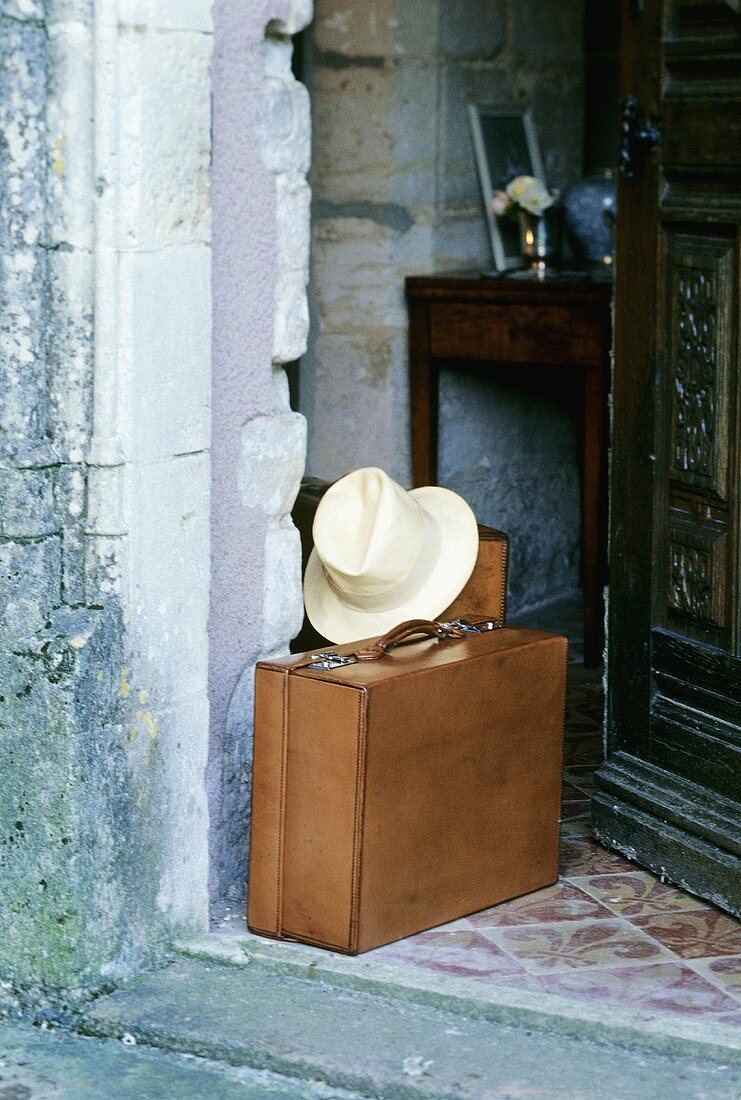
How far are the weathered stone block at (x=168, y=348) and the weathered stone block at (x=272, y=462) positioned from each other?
0.49ft

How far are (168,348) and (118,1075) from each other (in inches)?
45.8

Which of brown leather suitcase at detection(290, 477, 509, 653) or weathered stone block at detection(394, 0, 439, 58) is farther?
weathered stone block at detection(394, 0, 439, 58)

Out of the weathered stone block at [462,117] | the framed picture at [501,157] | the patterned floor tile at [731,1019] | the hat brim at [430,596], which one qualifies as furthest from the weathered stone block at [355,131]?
the patterned floor tile at [731,1019]

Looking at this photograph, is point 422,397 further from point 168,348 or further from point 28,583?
point 28,583

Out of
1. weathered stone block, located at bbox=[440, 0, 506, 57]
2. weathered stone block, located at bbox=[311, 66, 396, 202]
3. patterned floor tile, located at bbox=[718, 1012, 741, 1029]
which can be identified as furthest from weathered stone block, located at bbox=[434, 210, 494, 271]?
patterned floor tile, located at bbox=[718, 1012, 741, 1029]

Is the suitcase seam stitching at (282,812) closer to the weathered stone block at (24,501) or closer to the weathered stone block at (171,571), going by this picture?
the weathered stone block at (171,571)

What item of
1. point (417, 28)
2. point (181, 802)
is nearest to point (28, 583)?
point (181, 802)

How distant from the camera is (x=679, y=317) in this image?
3.36 metres

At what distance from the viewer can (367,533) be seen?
3.35 metres

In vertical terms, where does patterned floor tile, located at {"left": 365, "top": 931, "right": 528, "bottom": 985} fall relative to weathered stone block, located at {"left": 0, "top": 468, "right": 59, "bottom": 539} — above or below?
below

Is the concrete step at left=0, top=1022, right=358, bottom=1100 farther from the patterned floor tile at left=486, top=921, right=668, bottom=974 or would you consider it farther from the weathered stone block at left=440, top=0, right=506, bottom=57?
the weathered stone block at left=440, top=0, right=506, bottom=57

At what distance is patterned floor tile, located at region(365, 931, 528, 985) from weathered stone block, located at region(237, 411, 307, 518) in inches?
31.7

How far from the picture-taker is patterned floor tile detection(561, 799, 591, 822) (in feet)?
12.7

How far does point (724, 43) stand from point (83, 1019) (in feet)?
6.68
